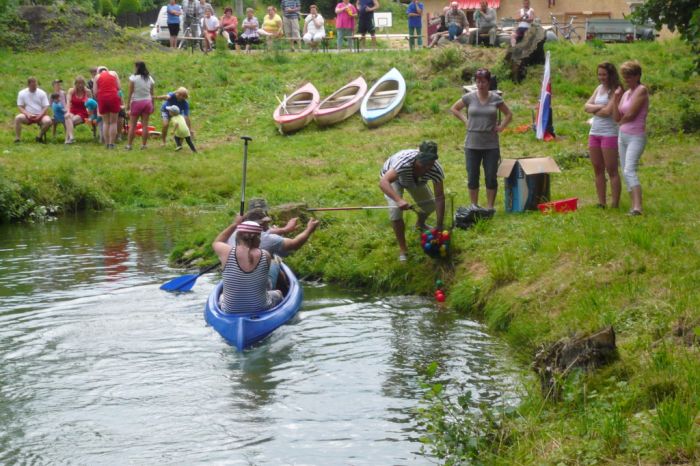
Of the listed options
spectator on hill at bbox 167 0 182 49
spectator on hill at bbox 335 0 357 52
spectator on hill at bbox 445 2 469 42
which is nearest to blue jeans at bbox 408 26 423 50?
spectator on hill at bbox 445 2 469 42

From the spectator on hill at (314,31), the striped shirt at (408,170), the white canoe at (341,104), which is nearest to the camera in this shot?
the striped shirt at (408,170)

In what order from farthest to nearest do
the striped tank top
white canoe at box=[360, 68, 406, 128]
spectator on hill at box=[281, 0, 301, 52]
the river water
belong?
spectator on hill at box=[281, 0, 301, 52] → white canoe at box=[360, 68, 406, 128] → the striped tank top → the river water

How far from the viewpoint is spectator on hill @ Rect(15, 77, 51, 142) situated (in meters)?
24.4

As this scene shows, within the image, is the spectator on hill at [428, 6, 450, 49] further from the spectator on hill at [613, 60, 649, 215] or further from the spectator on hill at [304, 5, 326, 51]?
the spectator on hill at [613, 60, 649, 215]

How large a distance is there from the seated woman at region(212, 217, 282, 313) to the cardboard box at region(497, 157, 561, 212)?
4.19m

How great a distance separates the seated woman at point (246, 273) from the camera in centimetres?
1104


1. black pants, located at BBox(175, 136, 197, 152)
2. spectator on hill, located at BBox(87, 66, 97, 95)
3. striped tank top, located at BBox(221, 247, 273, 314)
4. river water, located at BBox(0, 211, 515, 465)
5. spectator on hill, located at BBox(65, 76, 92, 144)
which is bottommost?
river water, located at BBox(0, 211, 515, 465)

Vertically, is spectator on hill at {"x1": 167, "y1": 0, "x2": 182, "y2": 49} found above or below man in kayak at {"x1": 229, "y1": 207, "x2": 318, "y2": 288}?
above

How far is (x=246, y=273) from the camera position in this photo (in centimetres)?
1113

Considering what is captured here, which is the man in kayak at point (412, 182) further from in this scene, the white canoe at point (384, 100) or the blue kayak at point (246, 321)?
the white canoe at point (384, 100)

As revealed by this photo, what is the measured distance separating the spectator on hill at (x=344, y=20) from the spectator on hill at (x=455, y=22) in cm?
298

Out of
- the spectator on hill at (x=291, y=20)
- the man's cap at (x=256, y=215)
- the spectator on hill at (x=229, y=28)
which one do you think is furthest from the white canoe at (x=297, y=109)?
the man's cap at (x=256, y=215)

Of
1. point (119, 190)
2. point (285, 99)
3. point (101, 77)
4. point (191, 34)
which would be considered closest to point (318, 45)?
point (191, 34)

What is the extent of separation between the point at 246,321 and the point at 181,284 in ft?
9.81
